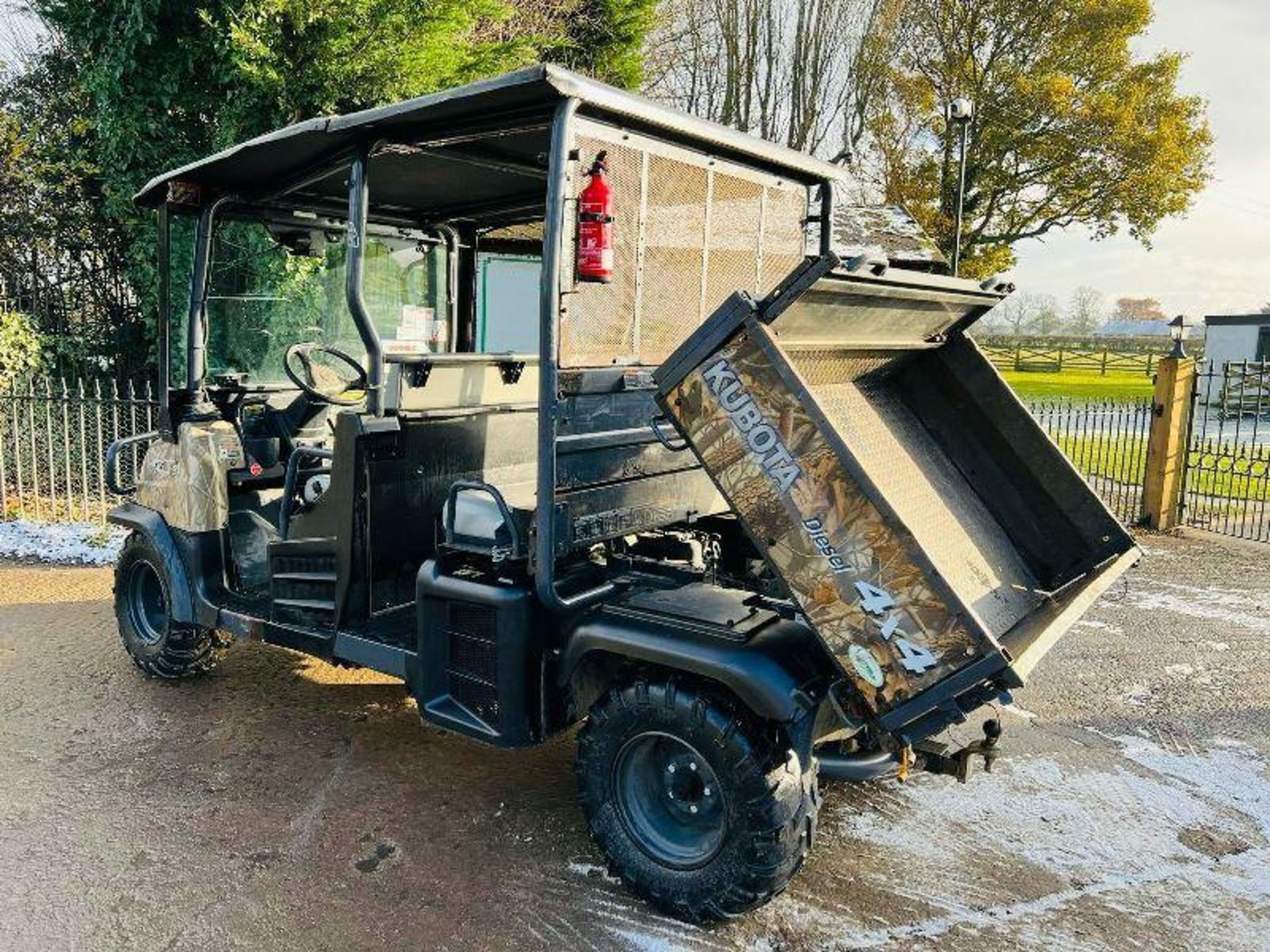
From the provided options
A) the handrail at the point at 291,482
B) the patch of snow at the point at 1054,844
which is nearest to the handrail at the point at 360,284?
the handrail at the point at 291,482

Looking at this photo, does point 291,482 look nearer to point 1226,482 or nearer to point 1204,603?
point 1204,603

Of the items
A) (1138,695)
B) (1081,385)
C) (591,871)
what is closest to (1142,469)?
(1138,695)

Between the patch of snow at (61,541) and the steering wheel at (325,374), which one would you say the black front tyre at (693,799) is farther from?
the patch of snow at (61,541)

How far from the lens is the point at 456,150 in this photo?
159 inches

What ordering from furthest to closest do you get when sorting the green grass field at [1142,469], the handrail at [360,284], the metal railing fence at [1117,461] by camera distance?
the metal railing fence at [1117,461] < the green grass field at [1142,469] < the handrail at [360,284]

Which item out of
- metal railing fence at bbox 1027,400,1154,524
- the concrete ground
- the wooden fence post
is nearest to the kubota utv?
the concrete ground

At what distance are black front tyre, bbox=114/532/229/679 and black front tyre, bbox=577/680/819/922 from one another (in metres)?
2.58

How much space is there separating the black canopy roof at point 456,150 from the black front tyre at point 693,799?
1937 mm

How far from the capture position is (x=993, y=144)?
2256 centimetres

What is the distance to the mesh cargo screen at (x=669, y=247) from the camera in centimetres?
337

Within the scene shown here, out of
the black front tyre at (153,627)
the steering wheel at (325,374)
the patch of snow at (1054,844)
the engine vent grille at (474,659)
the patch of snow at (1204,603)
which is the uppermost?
the steering wheel at (325,374)

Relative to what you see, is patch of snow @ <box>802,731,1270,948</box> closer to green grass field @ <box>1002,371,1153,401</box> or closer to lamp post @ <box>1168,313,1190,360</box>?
lamp post @ <box>1168,313,1190,360</box>

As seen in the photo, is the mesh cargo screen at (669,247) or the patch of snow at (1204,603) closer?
the mesh cargo screen at (669,247)

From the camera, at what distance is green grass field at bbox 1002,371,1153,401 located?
80.2ft
